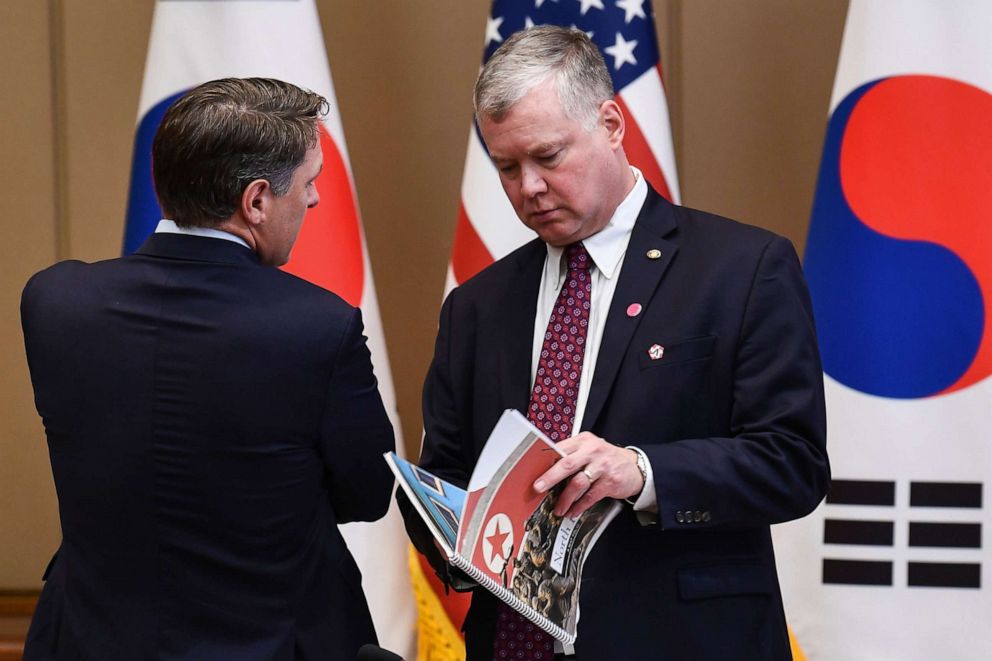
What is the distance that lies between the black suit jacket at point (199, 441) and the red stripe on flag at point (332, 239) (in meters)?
1.35

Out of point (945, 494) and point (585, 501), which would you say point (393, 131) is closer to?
point (945, 494)

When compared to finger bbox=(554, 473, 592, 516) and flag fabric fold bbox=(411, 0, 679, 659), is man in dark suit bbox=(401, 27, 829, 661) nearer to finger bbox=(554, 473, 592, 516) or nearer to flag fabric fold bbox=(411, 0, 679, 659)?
finger bbox=(554, 473, 592, 516)

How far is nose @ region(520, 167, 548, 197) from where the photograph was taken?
173 cm

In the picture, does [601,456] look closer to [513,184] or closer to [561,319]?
[561,319]

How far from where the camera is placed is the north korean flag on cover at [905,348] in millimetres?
2541

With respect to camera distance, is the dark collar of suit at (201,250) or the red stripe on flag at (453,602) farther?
the red stripe on flag at (453,602)

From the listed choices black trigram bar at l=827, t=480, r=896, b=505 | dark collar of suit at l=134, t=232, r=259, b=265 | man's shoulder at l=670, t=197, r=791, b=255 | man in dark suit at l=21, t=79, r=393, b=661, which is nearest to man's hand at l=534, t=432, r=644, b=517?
man in dark suit at l=21, t=79, r=393, b=661

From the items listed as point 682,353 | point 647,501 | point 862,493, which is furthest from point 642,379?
point 862,493

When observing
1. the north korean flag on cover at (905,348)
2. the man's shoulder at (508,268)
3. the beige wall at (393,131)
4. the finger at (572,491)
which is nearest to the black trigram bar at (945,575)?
the north korean flag on cover at (905,348)

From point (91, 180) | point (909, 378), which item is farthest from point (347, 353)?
point (91, 180)

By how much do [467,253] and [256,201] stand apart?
1401 millimetres

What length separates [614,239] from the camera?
70.5 inches

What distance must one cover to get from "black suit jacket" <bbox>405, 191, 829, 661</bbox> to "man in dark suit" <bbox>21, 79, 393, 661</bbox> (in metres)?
0.28

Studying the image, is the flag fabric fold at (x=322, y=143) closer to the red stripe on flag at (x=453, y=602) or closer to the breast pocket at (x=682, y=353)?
the red stripe on flag at (x=453, y=602)
